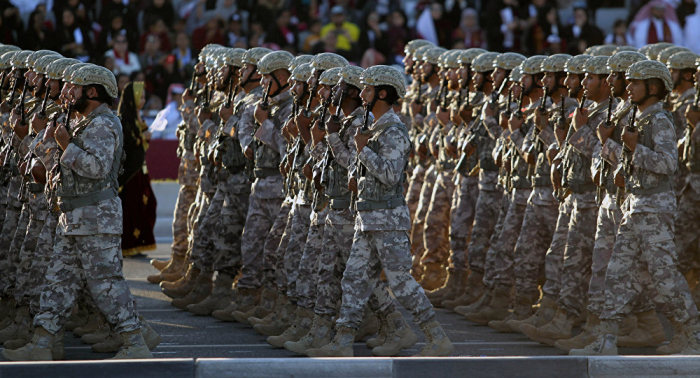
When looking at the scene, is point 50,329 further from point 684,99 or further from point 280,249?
point 684,99

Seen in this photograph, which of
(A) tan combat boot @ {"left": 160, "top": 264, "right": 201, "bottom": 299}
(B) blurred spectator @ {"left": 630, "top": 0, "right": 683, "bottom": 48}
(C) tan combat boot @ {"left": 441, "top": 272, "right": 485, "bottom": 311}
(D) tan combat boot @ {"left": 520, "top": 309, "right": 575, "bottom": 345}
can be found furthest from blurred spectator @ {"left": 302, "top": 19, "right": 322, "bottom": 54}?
(D) tan combat boot @ {"left": 520, "top": 309, "right": 575, "bottom": 345}

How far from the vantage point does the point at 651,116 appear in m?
7.99

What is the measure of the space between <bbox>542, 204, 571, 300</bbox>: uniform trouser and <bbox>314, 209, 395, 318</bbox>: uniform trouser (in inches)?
58.4

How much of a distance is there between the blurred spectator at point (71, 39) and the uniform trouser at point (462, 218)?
10107 millimetres

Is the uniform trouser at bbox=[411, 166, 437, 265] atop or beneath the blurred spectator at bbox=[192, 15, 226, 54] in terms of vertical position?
beneath

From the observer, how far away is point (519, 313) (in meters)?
9.58

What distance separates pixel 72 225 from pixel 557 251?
3.87 meters

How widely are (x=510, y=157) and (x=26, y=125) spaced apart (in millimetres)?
4188

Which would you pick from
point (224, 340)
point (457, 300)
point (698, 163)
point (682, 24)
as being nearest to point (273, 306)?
point (224, 340)

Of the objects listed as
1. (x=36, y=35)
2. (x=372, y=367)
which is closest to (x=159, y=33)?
(x=36, y=35)

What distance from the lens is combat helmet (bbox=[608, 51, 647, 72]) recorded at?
8.27m

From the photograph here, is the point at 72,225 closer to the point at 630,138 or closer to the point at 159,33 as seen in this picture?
the point at 630,138

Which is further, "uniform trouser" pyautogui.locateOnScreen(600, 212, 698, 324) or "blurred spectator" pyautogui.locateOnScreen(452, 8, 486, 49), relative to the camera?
"blurred spectator" pyautogui.locateOnScreen(452, 8, 486, 49)

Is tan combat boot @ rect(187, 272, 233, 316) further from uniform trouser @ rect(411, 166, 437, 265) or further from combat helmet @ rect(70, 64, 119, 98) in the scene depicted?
combat helmet @ rect(70, 64, 119, 98)
